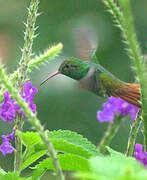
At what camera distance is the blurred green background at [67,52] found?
376 centimetres

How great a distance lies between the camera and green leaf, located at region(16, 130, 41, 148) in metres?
0.72

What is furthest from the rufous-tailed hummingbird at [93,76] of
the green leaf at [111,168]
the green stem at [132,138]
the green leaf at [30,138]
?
the green leaf at [111,168]

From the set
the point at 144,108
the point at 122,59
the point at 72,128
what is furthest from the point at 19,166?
the point at 122,59

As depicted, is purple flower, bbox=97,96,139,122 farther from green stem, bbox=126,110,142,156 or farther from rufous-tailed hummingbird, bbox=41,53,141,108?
green stem, bbox=126,110,142,156

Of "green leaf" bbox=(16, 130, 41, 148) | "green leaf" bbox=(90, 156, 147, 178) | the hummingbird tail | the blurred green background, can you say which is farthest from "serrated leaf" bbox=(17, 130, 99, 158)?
the blurred green background

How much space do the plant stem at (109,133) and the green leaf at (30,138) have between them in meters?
0.23

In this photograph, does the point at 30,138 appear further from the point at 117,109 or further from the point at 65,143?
the point at 117,109

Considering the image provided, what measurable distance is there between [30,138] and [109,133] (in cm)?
42

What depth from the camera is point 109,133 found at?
1.11 metres

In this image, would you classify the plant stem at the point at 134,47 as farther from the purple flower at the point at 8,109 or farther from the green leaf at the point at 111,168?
the purple flower at the point at 8,109

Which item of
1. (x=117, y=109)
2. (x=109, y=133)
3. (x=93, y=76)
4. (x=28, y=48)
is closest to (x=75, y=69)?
(x=93, y=76)

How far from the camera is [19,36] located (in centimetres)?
430

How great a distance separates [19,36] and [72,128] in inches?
48.4

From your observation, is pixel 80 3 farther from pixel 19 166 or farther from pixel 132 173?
pixel 132 173
